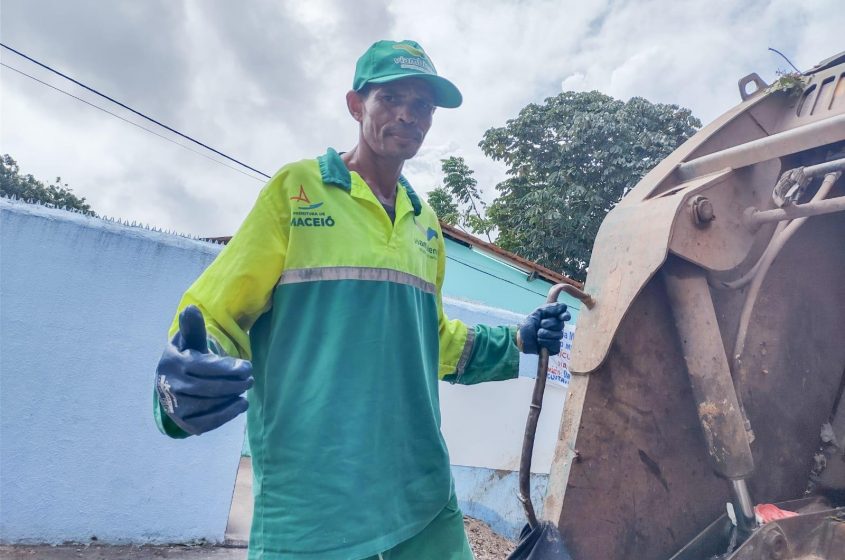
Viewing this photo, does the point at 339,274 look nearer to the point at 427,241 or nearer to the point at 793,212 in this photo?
the point at 427,241

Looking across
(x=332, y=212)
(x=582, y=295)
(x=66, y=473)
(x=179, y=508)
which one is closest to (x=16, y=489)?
(x=66, y=473)

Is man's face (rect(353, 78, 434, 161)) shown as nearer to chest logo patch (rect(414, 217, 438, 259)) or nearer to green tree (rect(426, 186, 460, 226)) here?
chest logo patch (rect(414, 217, 438, 259))

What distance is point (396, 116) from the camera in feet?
5.28

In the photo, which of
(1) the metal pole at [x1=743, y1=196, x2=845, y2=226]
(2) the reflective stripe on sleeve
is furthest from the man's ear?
(1) the metal pole at [x1=743, y1=196, x2=845, y2=226]

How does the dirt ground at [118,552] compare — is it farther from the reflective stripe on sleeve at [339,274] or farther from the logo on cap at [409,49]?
the logo on cap at [409,49]

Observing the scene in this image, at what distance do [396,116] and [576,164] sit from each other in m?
10.8

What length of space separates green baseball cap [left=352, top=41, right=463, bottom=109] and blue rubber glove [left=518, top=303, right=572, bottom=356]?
0.67 metres

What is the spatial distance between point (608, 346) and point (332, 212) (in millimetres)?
755

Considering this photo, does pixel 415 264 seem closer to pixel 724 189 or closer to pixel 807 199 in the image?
pixel 724 189

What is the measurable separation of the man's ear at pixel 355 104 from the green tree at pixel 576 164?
9.92 m

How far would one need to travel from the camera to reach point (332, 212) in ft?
4.80

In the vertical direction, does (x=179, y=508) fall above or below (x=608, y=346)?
below

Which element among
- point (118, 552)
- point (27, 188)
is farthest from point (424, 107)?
point (27, 188)

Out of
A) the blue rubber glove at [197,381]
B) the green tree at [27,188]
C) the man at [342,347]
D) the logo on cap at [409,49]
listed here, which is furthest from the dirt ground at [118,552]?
the green tree at [27,188]
